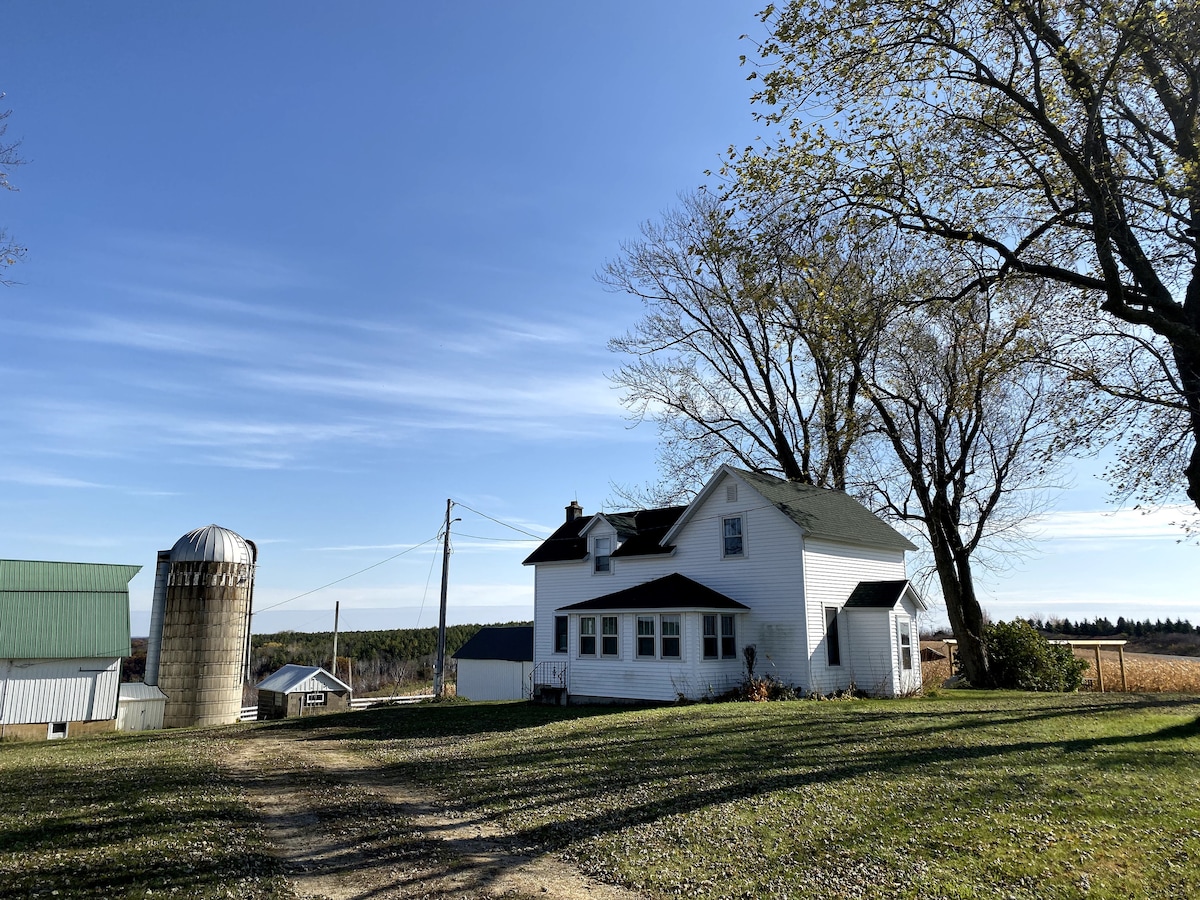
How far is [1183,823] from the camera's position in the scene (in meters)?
9.27

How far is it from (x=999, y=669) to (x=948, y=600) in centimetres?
313

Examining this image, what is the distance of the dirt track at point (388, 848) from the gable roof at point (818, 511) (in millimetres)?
16151

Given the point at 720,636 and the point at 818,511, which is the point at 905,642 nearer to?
the point at 818,511

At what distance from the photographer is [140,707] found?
Answer: 1226 inches

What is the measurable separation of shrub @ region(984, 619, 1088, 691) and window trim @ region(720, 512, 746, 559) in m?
11.0

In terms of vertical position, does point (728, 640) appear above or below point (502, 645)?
above

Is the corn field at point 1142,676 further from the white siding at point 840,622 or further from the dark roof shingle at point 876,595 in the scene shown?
the dark roof shingle at point 876,595

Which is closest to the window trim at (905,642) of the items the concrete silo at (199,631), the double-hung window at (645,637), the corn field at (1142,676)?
the corn field at (1142,676)

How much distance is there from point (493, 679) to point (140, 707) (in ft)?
61.4

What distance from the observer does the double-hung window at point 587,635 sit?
2745 cm

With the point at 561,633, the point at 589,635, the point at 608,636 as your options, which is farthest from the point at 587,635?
the point at 561,633

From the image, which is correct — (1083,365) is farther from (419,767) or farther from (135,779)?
(135,779)

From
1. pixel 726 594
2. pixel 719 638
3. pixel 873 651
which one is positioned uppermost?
pixel 726 594

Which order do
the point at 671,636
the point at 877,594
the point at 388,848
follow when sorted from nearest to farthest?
the point at 388,848 → the point at 671,636 → the point at 877,594
